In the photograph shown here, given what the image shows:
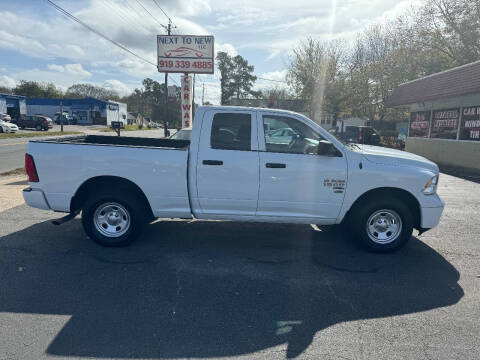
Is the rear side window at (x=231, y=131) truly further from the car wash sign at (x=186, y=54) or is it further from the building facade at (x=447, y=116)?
the car wash sign at (x=186, y=54)

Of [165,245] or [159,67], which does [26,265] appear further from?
[159,67]

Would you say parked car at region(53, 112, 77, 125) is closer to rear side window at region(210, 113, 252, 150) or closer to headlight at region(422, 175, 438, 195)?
rear side window at region(210, 113, 252, 150)

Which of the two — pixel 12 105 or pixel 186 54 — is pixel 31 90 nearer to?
pixel 12 105

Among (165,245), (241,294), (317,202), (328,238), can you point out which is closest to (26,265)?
(165,245)

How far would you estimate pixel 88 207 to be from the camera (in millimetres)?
4711

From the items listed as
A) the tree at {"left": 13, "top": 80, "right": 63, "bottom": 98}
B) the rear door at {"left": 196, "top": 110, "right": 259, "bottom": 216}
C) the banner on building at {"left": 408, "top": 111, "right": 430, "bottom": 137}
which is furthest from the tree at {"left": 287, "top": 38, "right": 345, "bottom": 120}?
the tree at {"left": 13, "top": 80, "right": 63, "bottom": 98}

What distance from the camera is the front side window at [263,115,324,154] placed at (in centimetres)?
460

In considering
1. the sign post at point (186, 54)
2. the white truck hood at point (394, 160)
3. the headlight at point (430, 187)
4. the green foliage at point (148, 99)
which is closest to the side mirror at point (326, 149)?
the white truck hood at point (394, 160)

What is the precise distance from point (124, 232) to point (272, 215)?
2143 millimetres

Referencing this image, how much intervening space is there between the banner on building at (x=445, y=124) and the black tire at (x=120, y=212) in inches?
627

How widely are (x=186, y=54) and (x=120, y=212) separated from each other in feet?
54.7

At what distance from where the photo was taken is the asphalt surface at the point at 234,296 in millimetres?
2814

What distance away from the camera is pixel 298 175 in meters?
4.55

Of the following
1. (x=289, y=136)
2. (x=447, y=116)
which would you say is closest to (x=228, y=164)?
(x=289, y=136)
